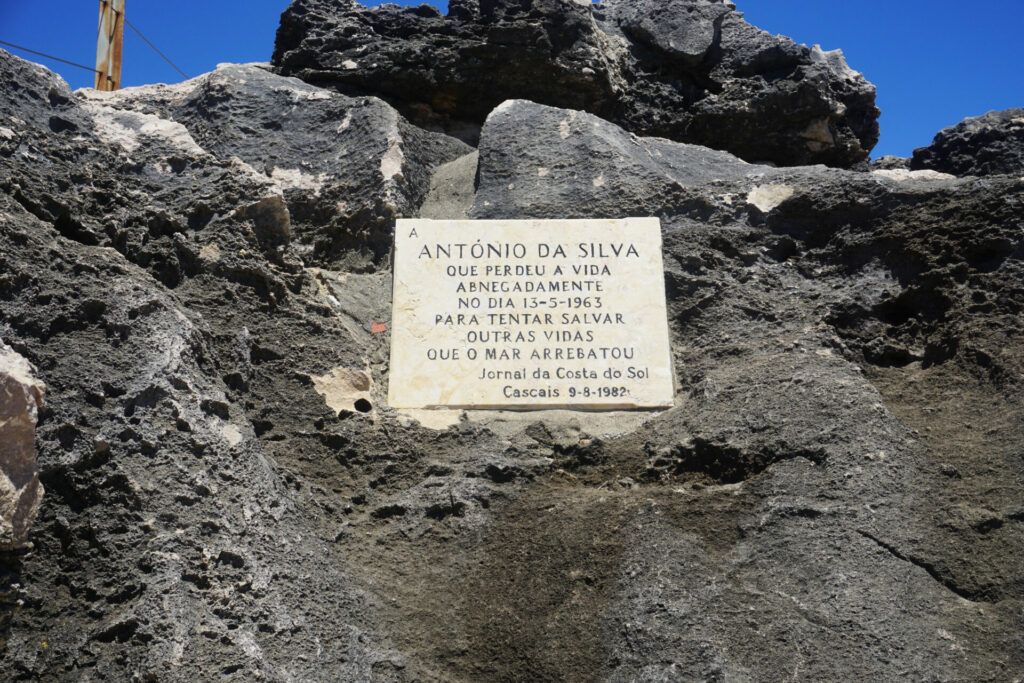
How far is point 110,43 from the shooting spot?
401 inches

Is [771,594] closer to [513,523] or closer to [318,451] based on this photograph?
[513,523]

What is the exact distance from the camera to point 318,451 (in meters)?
3.90

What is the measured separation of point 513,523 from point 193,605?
114 centimetres

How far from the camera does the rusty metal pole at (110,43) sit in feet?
32.9

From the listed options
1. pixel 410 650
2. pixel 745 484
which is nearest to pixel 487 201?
pixel 745 484

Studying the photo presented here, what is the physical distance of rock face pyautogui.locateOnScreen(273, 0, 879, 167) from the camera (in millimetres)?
5844

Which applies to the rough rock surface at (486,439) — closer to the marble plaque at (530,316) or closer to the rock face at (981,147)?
the marble plaque at (530,316)

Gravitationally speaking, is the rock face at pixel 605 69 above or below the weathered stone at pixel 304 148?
above

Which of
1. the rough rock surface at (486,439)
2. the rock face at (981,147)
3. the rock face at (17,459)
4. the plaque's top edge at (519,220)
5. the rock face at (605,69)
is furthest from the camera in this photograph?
the rock face at (605,69)

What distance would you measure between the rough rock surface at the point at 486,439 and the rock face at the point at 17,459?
0.07m

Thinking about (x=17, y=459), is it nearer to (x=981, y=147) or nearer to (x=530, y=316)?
(x=530, y=316)

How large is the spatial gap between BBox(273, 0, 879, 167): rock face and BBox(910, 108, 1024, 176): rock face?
43 centimetres

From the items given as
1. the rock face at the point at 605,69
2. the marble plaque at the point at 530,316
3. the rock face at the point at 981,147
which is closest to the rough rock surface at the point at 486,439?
the marble plaque at the point at 530,316

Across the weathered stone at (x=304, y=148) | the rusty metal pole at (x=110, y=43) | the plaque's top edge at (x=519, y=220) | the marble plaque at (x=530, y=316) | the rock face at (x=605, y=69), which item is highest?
the rusty metal pole at (x=110, y=43)
